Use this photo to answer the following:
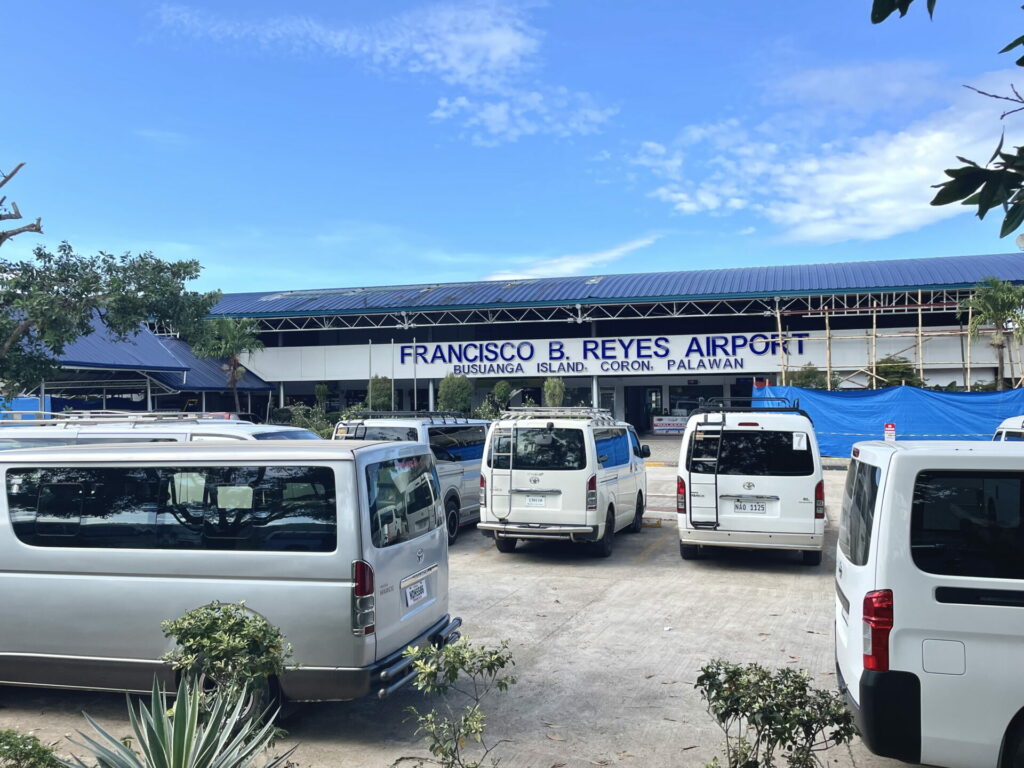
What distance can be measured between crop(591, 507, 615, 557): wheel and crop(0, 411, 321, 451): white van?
171 inches

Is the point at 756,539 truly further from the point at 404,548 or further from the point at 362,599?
the point at 362,599

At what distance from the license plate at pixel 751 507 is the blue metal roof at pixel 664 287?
25807mm

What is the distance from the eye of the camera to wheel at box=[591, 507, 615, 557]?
1118 cm

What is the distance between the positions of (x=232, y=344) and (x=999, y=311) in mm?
32905

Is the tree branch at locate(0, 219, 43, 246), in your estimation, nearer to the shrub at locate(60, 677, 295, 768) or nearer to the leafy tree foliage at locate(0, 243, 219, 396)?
the leafy tree foliage at locate(0, 243, 219, 396)

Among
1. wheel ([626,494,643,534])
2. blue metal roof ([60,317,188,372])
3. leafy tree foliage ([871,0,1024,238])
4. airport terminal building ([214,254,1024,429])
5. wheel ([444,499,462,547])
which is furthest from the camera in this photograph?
airport terminal building ([214,254,1024,429])

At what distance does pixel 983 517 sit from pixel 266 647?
369 cm

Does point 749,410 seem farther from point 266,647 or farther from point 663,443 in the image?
point 663,443

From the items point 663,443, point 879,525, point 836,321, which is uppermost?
point 836,321

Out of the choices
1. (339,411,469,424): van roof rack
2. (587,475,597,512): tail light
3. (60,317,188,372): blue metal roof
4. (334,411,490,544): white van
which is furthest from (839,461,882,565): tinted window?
(60,317,188,372): blue metal roof

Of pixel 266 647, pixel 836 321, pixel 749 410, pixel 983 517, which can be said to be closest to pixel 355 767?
pixel 266 647

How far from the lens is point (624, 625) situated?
7.64 meters

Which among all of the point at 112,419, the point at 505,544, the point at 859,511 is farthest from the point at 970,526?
the point at 112,419

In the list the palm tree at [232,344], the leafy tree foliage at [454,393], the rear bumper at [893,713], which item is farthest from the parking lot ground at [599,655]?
the palm tree at [232,344]
